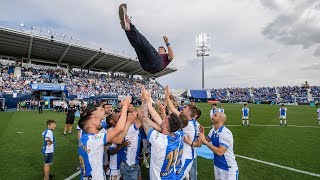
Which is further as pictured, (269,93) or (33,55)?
(269,93)

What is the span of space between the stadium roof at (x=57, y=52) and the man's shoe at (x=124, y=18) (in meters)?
23.3

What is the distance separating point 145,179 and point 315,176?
520 cm

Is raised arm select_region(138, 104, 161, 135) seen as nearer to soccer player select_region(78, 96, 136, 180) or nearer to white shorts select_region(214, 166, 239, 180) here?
soccer player select_region(78, 96, 136, 180)

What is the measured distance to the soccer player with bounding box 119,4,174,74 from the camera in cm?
385

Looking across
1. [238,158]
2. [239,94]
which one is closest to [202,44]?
[239,94]

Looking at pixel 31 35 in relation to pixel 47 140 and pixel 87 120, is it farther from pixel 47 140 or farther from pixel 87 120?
pixel 87 120

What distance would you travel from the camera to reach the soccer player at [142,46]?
3852 mm

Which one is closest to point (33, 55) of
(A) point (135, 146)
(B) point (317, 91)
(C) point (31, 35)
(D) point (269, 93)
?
(C) point (31, 35)

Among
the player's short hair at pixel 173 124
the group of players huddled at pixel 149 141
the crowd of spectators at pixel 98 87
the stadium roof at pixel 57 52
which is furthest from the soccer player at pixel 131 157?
the stadium roof at pixel 57 52

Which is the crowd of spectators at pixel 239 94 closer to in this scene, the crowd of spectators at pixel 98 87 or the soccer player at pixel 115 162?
the crowd of spectators at pixel 98 87

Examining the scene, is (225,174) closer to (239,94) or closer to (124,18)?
(124,18)

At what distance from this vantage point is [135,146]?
14.8 ft

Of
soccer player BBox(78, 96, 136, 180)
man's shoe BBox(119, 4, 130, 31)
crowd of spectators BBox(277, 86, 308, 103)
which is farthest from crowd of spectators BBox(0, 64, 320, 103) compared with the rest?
soccer player BBox(78, 96, 136, 180)

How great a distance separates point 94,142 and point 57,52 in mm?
42505
